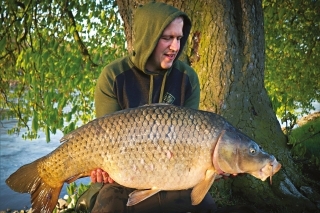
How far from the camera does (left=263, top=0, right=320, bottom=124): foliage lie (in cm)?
463

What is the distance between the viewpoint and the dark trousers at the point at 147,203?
6.13 feet

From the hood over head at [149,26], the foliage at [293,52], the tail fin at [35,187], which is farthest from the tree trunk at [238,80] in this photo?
the foliage at [293,52]

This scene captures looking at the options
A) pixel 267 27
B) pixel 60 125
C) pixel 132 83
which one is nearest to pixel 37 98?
pixel 60 125

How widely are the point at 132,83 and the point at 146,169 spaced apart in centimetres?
70

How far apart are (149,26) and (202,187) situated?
3.12 feet

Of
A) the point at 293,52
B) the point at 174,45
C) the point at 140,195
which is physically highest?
the point at 293,52

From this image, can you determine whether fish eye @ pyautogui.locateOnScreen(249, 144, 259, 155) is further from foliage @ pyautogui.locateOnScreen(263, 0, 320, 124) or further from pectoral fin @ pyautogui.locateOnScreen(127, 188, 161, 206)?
foliage @ pyautogui.locateOnScreen(263, 0, 320, 124)

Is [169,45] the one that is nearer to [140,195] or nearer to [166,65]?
[166,65]

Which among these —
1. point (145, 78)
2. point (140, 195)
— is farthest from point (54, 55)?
point (140, 195)

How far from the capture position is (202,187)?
1.59 m

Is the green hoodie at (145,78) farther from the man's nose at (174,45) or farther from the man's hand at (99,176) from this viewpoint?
the man's hand at (99,176)

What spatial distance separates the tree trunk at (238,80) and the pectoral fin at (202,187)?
47.0 inches

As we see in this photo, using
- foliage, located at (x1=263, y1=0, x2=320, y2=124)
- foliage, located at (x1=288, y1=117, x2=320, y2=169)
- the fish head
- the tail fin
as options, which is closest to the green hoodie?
the tail fin

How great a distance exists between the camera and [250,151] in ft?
5.22
